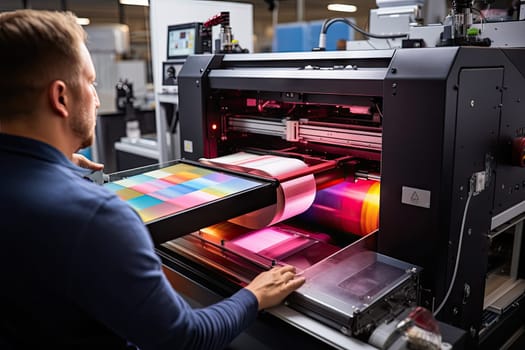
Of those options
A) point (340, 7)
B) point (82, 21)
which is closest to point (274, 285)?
point (82, 21)

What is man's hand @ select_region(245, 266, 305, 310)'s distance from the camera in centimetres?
107

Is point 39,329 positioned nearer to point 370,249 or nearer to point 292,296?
point 292,296

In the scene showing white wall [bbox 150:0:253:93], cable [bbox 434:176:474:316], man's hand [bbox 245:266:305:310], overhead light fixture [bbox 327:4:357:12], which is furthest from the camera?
overhead light fixture [bbox 327:4:357:12]

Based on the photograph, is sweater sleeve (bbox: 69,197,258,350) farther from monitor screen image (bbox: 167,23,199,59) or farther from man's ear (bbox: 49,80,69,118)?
monitor screen image (bbox: 167,23,199,59)

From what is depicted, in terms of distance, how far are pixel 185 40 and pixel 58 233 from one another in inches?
92.7

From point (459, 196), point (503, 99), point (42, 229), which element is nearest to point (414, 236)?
point (459, 196)

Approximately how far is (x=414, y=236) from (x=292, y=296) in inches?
13.6

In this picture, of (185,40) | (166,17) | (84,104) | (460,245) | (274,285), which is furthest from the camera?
(166,17)

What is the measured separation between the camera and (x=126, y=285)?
81cm

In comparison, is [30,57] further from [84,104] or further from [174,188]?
[174,188]

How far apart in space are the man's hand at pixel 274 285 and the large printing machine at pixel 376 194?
3cm

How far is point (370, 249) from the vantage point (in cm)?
132

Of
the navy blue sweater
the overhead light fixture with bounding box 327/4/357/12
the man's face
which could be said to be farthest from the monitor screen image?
the overhead light fixture with bounding box 327/4/357/12

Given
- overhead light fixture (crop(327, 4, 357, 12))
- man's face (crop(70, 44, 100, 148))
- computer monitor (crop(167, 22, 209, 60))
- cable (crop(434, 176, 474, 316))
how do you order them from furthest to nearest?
overhead light fixture (crop(327, 4, 357, 12)), computer monitor (crop(167, 22, 209, 60)), cable (crop(434, 176, 474, 316)), man's face (crop(70, 44, 100, 148))
